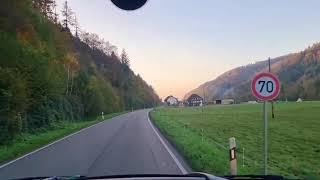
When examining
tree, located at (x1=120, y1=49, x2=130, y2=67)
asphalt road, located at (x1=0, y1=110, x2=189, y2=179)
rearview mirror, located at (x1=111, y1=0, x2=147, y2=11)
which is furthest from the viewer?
tree, located at (x1=120, y1=49, x2=130, y2=67)

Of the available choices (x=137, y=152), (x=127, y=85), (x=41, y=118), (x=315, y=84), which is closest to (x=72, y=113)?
(x=41, y=118)

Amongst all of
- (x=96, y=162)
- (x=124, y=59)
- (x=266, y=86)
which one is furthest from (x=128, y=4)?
(x=124, y=59)

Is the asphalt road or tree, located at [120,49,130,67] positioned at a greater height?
tree, located at [120,49,130,67]

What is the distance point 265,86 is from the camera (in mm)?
12867

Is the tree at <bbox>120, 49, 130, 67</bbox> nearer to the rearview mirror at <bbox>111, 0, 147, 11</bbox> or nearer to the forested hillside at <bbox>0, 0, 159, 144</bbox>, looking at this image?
the forested hillside at <bbox>0, 0, 159, 144</bbox>

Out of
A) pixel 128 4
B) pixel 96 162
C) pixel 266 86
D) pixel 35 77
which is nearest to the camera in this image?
pixel 128 4

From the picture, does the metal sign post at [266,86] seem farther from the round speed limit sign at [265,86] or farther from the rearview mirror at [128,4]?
the rearview mirror at [128,4]

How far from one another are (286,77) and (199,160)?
164 meters

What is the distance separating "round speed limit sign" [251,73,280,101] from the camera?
41.9 ft

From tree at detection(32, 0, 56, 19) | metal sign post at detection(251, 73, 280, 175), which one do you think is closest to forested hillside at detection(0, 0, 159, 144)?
tree at detection(32, 0, 56, 19)

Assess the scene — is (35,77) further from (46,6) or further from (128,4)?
(128,4)

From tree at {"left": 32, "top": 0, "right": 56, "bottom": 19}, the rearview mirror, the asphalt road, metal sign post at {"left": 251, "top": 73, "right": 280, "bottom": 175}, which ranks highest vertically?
tree at {"left": 32, "top": 0, "right": 56, "bottom": 19}

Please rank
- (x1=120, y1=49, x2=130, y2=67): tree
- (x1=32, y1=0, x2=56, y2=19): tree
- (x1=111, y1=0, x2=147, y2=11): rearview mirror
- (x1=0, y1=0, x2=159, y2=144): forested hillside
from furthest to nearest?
(x1=120, y1=49, x2=130, y2=67): tree
(x1=32, y1=0, x2=56, y2=19): tree
(x1=0, y1=0, x2=159, y2=144): forested hillside
(x1=111, y1=0, x2=147, y2=11): rearview mirror

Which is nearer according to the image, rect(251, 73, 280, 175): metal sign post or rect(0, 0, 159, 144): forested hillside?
rect(251, 73, 280, 175): metal sign post
